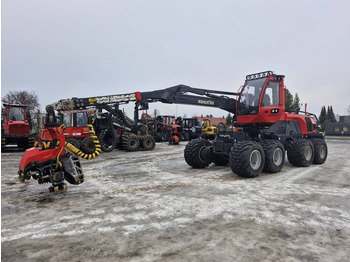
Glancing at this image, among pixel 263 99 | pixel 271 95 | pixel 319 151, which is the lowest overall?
pixel 319 151

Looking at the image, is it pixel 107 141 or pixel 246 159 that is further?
pixel 107 141

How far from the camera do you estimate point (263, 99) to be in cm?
864

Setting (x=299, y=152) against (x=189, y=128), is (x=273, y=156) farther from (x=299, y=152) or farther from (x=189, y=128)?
(x=189, y=128)

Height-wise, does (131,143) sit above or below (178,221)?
above

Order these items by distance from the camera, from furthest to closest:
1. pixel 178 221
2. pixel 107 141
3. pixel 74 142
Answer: pixel 107 141, pixel 74 142, pixel 178 221

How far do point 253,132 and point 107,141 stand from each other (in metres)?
9.78

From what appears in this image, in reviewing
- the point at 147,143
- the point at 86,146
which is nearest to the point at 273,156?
the point at 86,146

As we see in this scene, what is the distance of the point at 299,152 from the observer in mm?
9578

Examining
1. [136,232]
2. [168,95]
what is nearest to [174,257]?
[136,232]

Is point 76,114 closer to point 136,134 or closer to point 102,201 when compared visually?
point 136,134

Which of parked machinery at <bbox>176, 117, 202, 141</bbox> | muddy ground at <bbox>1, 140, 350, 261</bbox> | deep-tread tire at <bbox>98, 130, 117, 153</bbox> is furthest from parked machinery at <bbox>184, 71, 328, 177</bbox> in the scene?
parked machinery at <bbox>176, 117, 202, 141</bbox>

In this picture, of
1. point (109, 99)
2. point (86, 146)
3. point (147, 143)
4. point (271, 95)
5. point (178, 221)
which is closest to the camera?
point (178, 221)

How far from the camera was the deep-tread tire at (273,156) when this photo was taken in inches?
324

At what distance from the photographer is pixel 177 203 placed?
17.1 ft
